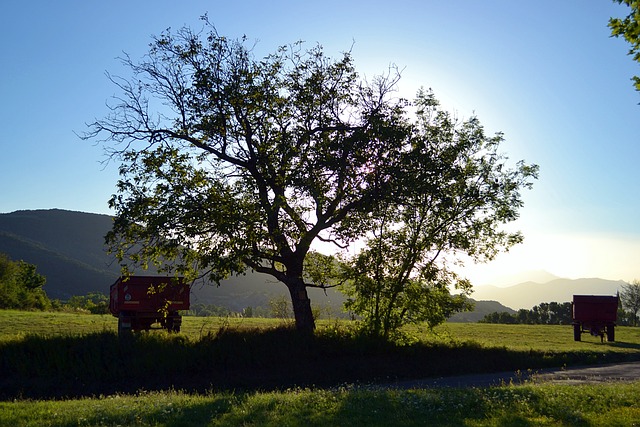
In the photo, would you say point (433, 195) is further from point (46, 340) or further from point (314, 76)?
point (46, 340)

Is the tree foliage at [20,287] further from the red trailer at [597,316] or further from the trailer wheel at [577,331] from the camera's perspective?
the red trailer at [597,316]

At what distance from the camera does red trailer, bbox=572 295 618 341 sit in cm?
3828

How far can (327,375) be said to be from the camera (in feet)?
62.4

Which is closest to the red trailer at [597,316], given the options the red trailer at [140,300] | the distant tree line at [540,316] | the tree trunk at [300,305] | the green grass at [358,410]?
the tree trunk at [300,305]

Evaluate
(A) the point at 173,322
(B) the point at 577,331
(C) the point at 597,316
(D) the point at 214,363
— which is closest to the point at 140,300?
(A) the point at 173,322

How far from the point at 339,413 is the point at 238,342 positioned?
1022cm

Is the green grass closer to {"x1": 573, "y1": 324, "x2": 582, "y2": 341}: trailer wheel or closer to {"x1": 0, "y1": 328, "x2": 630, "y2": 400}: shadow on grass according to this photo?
{"x1": 0, "y1": 328, "x2": 630, "y2": 400}: shadow on grass

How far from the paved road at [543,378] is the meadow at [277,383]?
134 centimetres

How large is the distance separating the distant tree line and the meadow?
143 feet

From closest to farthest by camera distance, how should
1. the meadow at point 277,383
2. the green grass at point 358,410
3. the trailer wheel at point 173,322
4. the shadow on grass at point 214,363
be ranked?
1. the green grass at point 358,410
2. the meadow at point 277,383
3. the shadow on grass at point 214,363
4. the trailer wheel at point 173,322

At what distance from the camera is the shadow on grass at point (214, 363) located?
57.3ft

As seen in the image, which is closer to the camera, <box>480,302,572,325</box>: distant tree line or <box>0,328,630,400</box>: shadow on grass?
<box>0,328,630,400</box>: shadow on grass

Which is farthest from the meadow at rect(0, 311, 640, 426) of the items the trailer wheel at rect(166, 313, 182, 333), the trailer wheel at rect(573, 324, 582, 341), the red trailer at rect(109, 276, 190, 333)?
the trailer wheel at rect(573, 324, 582, 341)

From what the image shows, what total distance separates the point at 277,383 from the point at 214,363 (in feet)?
8.86
